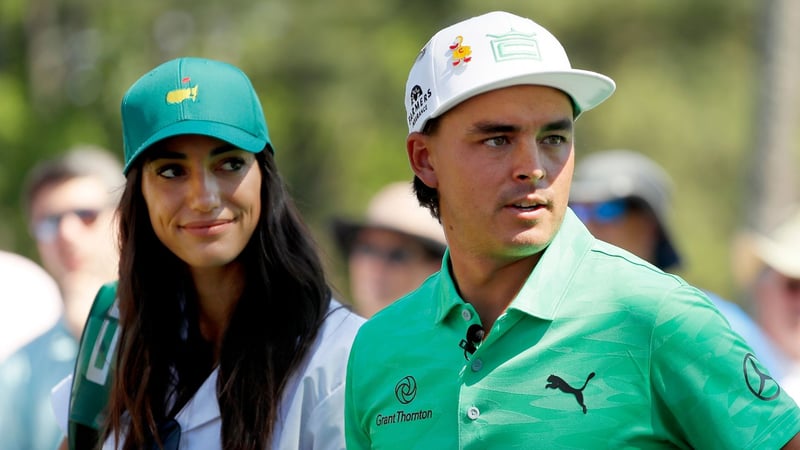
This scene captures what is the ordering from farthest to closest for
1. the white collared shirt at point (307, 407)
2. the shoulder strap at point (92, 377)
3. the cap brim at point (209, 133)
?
the shoulder strap at point (92, 377), the cap brim at point (209, 133), the white collared shirt at point (307, 407)

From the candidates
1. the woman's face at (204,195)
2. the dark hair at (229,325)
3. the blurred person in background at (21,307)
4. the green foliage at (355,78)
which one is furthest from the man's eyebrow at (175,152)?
the green foliage at (355,78)

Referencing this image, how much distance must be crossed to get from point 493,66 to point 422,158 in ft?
1.53

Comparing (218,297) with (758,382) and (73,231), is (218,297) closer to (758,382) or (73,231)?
(758,382)

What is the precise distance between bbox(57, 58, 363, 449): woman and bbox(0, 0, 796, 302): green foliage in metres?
13.4

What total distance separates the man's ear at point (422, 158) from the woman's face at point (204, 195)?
0.76 m

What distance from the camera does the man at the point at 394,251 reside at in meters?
7.36

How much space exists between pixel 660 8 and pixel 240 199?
16.6 metres

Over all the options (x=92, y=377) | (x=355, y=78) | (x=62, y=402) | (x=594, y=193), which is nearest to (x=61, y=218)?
(x=594, y=193)

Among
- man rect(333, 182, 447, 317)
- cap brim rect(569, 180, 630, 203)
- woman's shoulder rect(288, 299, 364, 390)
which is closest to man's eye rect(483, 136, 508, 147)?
woman's shoulder rect(288, 299, 364, 390)

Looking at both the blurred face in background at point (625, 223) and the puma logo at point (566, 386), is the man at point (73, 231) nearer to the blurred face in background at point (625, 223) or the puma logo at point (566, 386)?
the blurred face in background at point (625, 223)

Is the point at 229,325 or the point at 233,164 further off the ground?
the point at 233,164

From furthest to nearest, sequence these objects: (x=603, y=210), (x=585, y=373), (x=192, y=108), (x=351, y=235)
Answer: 1. (x=351, y=235)
2. (x=603, y=210)
3. (x=192, y=108)
4. (x=585, y=373)

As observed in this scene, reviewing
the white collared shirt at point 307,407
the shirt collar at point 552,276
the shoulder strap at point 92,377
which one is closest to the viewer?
the shirt collar at point 552,276

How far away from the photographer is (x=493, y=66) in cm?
335
